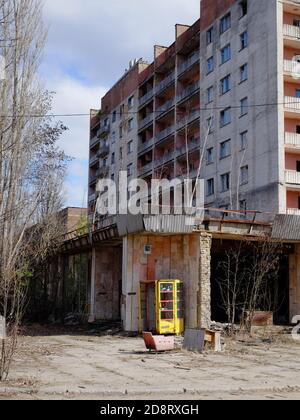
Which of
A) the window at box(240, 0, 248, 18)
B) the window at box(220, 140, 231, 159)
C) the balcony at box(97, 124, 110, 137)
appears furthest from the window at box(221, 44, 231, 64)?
the balcony at box(97, 124, 110, 137)

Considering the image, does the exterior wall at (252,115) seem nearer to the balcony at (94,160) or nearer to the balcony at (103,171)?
the balcony at (103,171)

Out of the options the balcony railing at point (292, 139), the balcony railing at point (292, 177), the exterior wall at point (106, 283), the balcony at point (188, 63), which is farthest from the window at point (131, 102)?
→ the exterior wall at point (106, 283)

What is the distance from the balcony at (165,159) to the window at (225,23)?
11.9 meters

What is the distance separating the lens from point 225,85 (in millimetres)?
42906

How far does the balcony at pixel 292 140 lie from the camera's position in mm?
36344

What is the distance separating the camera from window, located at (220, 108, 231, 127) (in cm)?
4188

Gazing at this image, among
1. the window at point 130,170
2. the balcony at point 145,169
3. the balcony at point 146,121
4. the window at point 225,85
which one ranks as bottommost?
the balcony at point 145,169

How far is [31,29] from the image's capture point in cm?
2081

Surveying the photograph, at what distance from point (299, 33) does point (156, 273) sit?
894 inches

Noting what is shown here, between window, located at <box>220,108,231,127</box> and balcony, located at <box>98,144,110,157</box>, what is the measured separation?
93.4 feet

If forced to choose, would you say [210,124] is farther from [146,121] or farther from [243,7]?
[146,121]

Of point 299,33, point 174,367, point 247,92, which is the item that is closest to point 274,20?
point 299,33

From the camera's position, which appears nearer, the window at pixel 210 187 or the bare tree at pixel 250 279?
the bare tree at pixel 250 279

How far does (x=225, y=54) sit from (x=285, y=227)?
75.8ft
